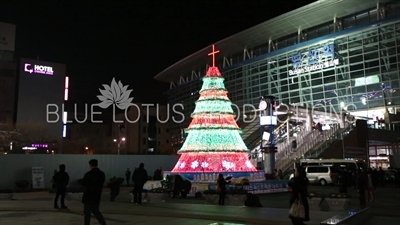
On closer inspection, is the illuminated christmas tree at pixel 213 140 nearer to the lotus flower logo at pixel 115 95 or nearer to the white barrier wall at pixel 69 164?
the white barrier wall at pixel 69 164

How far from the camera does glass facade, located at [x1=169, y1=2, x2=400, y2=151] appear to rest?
48.2 m

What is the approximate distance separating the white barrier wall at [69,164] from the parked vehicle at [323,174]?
12.4 meters

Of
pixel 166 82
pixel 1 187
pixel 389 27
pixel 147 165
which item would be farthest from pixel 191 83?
pixel 1 187

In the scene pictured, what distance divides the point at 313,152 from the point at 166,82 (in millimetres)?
72840

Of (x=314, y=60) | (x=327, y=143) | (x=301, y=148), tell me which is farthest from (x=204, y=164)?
(x=314, y=60)

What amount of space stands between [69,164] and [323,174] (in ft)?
66.2

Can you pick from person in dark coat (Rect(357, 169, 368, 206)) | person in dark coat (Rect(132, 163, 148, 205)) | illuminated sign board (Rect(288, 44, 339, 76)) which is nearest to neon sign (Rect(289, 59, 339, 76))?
illuminated sign board (Rect(288, 44, 339, 76))

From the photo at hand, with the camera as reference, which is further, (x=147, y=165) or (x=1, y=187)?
(x=147, y=165)

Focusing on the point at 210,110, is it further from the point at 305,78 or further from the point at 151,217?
the point at 305,78

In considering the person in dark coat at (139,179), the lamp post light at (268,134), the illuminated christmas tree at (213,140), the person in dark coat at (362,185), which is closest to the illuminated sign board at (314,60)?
the lamp post light at (268,134)

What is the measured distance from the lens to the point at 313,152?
116 ft

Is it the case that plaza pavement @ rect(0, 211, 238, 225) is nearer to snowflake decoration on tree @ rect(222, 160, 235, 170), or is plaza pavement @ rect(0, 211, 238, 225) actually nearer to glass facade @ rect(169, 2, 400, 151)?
snowflake decoration on tree @ rect(222, 160, 235, 170)

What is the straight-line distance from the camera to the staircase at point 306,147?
114ft

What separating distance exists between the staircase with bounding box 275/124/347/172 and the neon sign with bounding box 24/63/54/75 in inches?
2451
